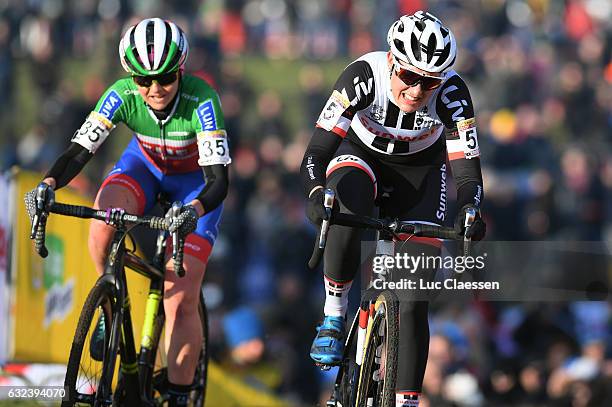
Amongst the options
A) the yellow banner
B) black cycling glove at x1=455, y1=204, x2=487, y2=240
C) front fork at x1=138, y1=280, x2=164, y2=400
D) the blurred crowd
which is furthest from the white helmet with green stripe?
the blurred crowd

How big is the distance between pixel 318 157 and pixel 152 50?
136 cm

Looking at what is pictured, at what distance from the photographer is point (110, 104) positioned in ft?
26.6

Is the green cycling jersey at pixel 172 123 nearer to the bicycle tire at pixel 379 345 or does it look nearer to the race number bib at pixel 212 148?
the race number bib at pixel 212 148

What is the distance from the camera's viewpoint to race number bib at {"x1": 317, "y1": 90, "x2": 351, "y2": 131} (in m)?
7.38

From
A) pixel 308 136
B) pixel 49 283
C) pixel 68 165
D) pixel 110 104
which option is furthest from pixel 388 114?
pixel 308 136

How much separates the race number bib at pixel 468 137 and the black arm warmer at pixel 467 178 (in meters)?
0.05

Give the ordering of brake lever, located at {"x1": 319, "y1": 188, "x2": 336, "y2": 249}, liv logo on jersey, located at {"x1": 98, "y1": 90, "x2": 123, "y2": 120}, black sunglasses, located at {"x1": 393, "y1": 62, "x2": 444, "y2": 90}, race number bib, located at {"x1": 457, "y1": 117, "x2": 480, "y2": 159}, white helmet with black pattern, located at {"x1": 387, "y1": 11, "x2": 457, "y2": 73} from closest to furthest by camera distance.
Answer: brake lever, located at {"x1": 319, "y1": 188, "x2": 336, "y2": 249} → white helmet with black pattern, located at {"x1": 387, "y1": 11, "x2": 457, "y2": 73} → black sunglasses, located at {"x1": 393, "y1": 62, "x2": 444, "y2": 90} → race number bib, located at {"x1": 457, "y1": 117, "x2": 480, "y2": 159} → liv logo on jersey, located at {"x1": 98, "y1": 90, "x2": 123, "y2": 120}

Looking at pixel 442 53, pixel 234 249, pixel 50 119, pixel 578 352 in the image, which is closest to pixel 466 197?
pixel 442 53

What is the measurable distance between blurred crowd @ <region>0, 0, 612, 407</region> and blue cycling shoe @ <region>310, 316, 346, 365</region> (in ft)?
12.8

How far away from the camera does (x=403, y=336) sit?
7.25 meters

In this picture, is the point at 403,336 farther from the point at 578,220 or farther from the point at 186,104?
the point at 578,220

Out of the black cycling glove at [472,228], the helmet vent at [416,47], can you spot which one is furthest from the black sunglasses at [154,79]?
the black cycling glove at [472,228]

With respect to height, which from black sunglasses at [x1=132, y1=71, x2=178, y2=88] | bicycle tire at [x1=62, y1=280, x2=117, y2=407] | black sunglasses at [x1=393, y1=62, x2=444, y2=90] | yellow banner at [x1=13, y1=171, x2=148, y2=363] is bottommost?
bicycle tire at [x1=62, y1=280, x2=117, y2=407]

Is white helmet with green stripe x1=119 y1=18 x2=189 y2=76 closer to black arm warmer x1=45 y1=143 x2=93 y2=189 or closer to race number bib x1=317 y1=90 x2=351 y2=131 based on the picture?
black arm warmer x1=45 y1=143 x2=93 y2=189
